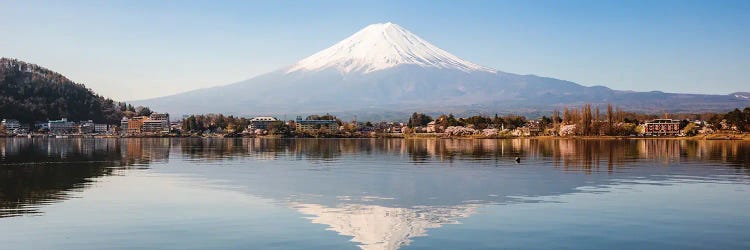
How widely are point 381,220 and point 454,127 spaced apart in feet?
430

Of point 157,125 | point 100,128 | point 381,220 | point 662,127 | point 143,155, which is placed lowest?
point 381,220

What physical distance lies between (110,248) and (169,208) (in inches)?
244

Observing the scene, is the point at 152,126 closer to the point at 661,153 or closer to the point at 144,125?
the point at 144,125

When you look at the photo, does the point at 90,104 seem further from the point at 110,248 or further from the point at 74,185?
the point at 110,248

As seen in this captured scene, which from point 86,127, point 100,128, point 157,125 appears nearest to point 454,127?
point 157,125

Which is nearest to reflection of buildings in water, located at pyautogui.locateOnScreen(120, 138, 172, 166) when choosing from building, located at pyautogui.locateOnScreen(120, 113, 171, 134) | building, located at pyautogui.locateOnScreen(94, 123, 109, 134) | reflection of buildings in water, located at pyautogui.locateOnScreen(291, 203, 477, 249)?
reflection of buildings in water, located at pyautogui.locateOnScreen(291, 203, 477, 249)

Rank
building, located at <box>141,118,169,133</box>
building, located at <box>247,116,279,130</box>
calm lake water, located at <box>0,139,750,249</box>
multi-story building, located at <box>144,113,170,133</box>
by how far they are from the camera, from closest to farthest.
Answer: calm lake water, located at <box>0,139,750,249</box> → building, located at <box>141,118,169,133</box> → multi-story building, located at <box>144,113,170,133</box> → building, located at <box>247,116,279,130</box>

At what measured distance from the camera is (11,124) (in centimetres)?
16338

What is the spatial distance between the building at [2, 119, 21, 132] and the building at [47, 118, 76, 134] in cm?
652

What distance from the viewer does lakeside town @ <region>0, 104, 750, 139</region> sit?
117000 mm

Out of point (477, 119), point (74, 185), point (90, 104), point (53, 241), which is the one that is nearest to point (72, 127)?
point (90, 104)

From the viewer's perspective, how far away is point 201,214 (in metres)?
19.8

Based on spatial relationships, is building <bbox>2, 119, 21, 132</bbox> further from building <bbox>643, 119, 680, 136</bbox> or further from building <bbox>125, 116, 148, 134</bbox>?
building <bbox>643, 119, 680, 136</bbox>

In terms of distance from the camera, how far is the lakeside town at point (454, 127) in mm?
117000
